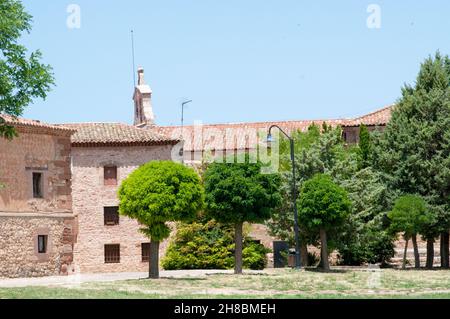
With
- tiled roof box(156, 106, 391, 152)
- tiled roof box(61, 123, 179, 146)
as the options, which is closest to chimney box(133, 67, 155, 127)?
tiled roof box(156, 106, 391, 152)

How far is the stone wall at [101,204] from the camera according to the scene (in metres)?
54.6

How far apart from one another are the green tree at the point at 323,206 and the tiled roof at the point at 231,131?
89.0 ft

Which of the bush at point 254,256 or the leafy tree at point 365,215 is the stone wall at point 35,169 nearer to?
the bush at point 254,256

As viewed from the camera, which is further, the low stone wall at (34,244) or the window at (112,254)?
the window at (112,254)

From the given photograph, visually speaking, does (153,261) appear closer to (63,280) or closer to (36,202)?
(63,280)

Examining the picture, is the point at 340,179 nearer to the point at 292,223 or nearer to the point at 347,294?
the point at 292,223

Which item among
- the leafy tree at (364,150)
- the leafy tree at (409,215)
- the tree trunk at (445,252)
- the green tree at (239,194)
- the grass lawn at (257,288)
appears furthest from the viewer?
the leafy tree at (364,150)

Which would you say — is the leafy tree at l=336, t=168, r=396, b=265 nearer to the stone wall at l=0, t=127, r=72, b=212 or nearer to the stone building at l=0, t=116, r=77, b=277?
the stone building at l=0, t=116, r=77, b=277

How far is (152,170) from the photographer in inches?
1596

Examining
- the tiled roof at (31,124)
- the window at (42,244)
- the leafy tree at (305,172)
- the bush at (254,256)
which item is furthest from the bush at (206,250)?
the tiled roof at (31,124)

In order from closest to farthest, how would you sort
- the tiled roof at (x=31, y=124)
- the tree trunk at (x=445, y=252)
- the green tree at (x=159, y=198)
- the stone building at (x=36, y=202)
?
the green tree at (x=159, y=198)
the stone building at (x=36, y=202)
the tiled roof at (x=31, y=124)
the tree trunk at (x=445, y=252)

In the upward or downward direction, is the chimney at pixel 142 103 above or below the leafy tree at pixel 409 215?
above

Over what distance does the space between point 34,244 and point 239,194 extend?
33.2 ft

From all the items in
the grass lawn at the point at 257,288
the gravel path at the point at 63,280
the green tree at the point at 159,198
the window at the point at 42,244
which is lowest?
the gravel path at the point at 63,280
